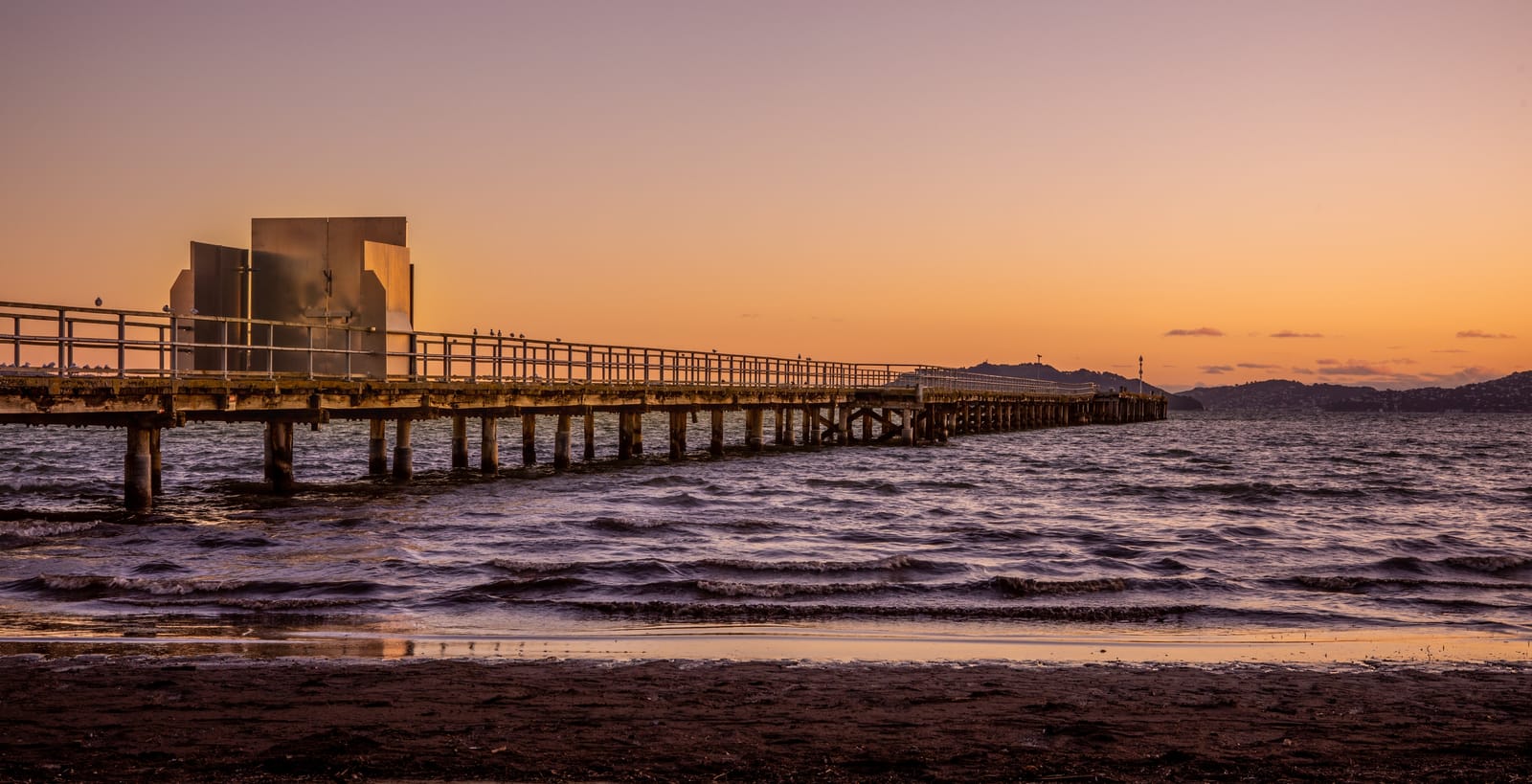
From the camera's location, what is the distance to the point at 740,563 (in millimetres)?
16297

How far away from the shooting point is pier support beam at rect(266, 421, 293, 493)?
2594cm

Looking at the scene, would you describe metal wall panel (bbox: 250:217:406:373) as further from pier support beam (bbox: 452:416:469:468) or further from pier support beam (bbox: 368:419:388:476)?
pier support beam (bbox: 452:416:469:468)

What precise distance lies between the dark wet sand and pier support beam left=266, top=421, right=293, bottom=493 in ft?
56.4

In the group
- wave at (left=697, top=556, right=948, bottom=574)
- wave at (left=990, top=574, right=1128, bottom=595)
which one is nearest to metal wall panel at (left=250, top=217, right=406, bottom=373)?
wave at (left=697, top=556, right=948, bottom=574)

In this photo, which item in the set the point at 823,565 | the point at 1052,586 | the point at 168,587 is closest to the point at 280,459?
the point at 168,587

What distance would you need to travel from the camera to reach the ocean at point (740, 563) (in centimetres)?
1185

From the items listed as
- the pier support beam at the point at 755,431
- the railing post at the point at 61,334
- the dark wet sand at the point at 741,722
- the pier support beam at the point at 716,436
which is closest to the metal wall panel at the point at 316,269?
the railing post at the point at 61,334

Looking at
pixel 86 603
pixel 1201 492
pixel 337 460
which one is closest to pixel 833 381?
pixel 337 460

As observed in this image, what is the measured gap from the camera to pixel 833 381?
189ft

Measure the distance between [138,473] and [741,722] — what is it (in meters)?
17.2

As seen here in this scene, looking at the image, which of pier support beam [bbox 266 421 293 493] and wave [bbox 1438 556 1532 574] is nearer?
wave [bbox 1438 556 1532 574]

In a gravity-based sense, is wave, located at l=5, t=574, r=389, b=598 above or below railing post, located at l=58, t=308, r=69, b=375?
below

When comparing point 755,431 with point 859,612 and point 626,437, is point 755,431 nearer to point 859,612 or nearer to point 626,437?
point 626,437

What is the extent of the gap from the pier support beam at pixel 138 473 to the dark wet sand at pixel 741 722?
41.4ft
